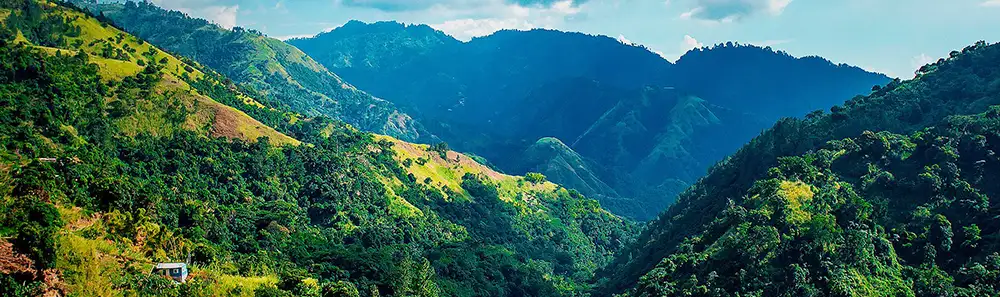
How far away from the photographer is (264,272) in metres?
81.1

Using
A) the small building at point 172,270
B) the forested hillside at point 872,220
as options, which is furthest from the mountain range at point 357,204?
the small building at point 172,270

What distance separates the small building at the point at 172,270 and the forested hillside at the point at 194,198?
1398 millimetres

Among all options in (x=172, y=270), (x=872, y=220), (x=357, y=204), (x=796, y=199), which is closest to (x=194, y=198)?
(x=357, y=204)

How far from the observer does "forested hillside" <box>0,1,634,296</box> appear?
57.1 metres

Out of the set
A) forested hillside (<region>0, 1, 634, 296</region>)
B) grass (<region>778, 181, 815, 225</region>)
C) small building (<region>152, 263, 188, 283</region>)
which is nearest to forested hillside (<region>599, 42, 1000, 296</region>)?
grass (<region>778, 181, 815, 225</region>)

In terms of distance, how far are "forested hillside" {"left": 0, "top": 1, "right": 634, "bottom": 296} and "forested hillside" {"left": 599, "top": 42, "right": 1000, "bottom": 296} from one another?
148 feet

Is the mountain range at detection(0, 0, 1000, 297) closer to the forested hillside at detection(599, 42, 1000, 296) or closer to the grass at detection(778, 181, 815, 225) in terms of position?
the forested hillside at detection(599, 42, 1000, 296)

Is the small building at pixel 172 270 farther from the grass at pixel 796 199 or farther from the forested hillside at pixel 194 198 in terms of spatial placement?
the grass at pixel 796 199

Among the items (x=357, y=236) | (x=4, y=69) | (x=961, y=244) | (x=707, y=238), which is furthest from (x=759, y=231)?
(x=4, y=69)

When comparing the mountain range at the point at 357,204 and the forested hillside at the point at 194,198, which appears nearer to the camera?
the forested hillside at the point at 194,198

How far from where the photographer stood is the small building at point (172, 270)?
192 feet

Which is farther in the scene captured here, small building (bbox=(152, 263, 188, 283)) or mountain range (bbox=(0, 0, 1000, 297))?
mountain range (bbox=(0, 0, 1000, 297))

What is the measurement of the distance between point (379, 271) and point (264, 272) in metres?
27.3

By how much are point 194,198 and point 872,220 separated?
107919mm
